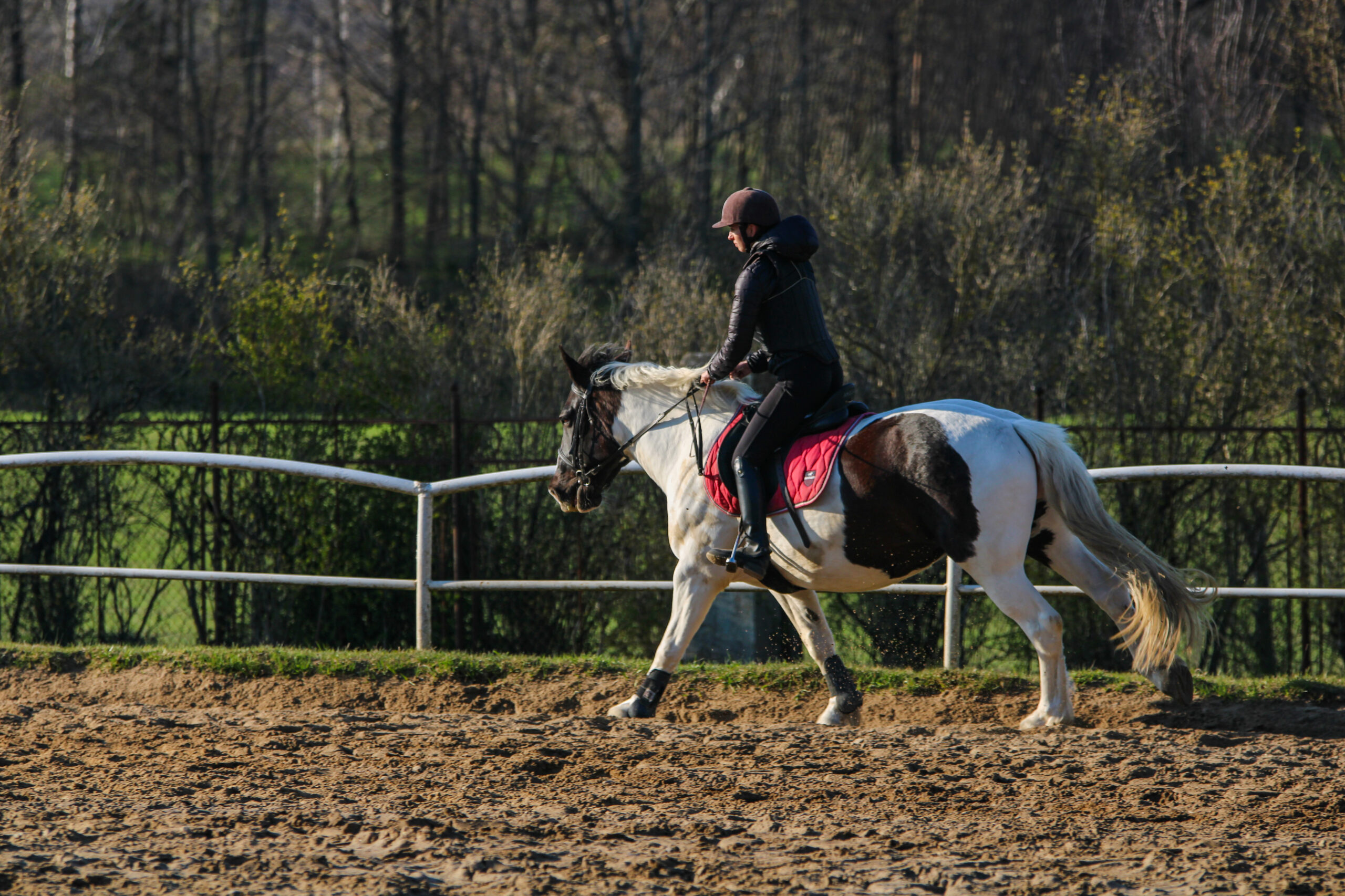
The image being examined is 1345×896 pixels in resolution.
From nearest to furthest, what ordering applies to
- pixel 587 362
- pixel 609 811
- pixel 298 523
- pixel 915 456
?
1. pixel 609 811
2. pixel 915 456
3. pixel 587 362
4. pixel 298 523

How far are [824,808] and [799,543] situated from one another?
1.61 meters

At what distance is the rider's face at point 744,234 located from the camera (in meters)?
5.81

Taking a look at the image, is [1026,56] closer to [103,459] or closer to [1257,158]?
[1257,158]

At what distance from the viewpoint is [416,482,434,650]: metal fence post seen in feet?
23.5

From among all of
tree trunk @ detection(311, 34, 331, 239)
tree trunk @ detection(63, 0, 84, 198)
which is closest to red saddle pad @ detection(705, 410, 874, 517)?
tree trunk @ detection(63, 0, 84, 198)

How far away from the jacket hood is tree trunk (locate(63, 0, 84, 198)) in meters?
28.7

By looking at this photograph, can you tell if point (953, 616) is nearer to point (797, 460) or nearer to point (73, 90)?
point (797, 460)

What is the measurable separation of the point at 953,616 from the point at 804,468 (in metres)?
1.74

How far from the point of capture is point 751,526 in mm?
5617

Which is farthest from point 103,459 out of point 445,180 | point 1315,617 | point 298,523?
point 445,180

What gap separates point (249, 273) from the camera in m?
14.6

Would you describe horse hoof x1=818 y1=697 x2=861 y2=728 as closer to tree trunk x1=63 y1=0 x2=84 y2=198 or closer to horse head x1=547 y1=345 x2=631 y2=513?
horse head x1=547 y1=345 x2=631 y2=513

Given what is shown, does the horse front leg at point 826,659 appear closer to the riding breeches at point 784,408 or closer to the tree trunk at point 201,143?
the riding breeches at point 784,408

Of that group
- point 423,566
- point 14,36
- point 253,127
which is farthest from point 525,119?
point 423,566
